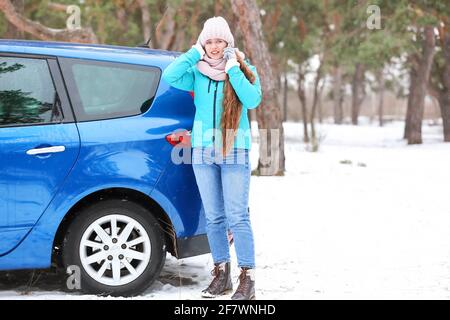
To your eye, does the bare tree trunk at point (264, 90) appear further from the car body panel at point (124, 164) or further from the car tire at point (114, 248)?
the car tire at point (114, 248)

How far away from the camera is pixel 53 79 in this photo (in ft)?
15.4

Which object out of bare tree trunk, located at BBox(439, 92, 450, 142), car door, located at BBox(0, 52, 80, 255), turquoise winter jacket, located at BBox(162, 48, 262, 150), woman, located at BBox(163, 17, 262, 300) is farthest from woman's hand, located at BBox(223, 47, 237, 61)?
bare tree trunk, located at BBox(439, 92, 450, 142)

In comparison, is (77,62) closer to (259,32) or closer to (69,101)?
(69,101)

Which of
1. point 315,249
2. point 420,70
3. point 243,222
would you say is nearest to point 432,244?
point 315,249

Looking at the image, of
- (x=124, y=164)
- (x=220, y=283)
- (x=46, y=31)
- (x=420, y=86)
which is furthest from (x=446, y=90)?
(x=124, y=164)

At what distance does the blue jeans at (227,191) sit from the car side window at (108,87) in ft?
1.75

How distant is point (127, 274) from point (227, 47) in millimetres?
1630

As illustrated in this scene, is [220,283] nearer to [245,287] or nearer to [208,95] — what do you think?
[245,287]

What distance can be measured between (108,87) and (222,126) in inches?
32.4

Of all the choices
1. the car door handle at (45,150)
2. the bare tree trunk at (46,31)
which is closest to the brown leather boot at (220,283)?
the car door handle at (45,150)

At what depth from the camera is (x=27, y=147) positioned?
175 inches

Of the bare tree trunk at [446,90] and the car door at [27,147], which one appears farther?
the bare tree trunk at [446,90]

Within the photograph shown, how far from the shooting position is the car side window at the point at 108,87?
4.68m

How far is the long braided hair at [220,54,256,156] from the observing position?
457cm
